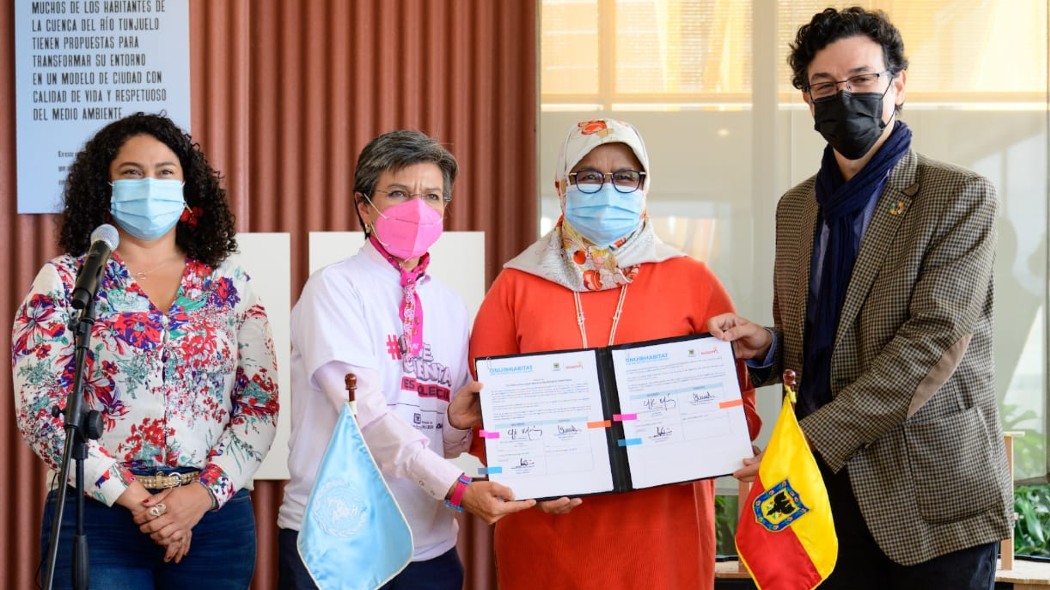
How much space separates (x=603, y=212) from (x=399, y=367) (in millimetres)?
631

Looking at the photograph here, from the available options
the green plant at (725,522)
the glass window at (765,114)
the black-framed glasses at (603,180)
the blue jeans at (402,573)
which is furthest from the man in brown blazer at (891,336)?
the green plant at (725,522)

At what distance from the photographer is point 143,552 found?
236 centimetres

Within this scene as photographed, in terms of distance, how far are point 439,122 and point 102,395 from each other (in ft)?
7.14

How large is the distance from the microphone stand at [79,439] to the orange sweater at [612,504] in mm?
916

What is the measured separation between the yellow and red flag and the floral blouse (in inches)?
48.8

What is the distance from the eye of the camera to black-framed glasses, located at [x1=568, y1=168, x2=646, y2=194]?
254 cm

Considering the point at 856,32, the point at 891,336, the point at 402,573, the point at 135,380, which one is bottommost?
the point at 402,573

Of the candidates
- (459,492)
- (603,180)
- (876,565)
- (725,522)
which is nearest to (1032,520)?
(725,522)

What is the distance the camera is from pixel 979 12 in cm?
404

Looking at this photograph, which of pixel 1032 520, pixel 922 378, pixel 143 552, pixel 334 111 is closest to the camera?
pixel 922 378

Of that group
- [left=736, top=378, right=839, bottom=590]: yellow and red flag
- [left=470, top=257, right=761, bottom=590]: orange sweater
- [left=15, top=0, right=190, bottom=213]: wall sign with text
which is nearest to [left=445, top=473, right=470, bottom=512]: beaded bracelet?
[left=470, top=257, right=761, bottom=590]: orange sweater

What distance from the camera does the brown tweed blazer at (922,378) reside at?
2158 mm

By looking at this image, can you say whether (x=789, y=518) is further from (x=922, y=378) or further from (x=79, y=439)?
(x=79, y=439)
